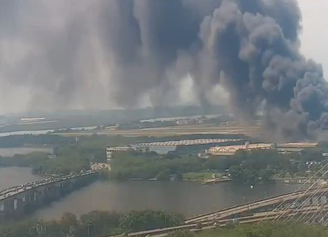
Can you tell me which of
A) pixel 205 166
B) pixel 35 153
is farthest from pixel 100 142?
pixel 205 166

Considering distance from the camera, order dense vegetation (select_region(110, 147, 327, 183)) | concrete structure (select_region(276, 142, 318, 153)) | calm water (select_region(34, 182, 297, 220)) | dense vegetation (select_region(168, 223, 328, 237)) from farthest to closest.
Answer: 1. concrete structure (select_region(276, 142, 318, 153))
2. dense vegetation (select_region(110, 147, 327, 183))
3. calm water (select_region(34, 182, 297, 220))
4. dense vegetation (select_region(168, 223, 328, 237))

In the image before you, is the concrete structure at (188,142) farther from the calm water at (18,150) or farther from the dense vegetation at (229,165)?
the calm water at (18,150)

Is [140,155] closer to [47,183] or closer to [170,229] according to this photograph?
[47,183]

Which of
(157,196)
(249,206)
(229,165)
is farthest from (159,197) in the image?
(229,165)

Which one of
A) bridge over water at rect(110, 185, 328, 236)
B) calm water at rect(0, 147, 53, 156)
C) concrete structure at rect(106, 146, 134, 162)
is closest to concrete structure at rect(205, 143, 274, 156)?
concrete structure at rect(106, 146, 134, 162)

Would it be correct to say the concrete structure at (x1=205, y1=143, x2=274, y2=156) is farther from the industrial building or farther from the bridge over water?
the bridge over water
